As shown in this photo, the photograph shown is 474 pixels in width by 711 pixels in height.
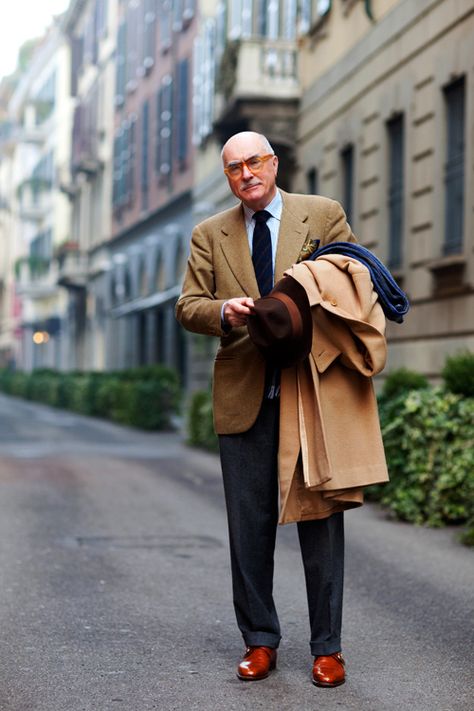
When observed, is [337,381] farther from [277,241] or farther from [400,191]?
[400,191]

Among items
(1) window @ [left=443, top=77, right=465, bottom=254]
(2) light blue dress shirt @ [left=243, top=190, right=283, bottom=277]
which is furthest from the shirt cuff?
(1) window @ [left=443, top=77, right=465, bottom=254]

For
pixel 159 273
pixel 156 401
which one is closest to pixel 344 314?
pixel 156 401

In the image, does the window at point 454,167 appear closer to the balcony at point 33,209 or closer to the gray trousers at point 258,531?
the gray trousers at point 258,531

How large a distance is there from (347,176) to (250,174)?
1514 centimetres

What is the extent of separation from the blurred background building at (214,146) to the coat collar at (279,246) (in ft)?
30.1

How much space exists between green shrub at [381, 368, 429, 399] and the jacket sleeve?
633 centimetres

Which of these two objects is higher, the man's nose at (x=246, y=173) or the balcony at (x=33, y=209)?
the balcony at (x=33, y=209)

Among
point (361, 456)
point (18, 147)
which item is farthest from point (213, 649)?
point (18, 147)

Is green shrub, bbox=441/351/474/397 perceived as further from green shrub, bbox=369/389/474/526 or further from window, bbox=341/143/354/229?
window, bbox=341/143/354/229

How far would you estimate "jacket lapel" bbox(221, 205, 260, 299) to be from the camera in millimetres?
5344

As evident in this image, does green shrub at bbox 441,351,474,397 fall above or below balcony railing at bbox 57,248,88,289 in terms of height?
below

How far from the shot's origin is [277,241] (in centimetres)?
534

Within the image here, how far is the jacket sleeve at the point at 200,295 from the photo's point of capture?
517 cm

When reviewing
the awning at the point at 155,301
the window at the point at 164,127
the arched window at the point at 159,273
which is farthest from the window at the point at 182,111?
the arched window at the point at 159,273
